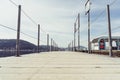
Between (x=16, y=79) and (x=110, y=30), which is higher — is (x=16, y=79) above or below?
below

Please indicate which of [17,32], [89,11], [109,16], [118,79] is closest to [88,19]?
[89,11]

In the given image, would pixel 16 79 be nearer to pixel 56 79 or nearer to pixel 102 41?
pixel 56 79

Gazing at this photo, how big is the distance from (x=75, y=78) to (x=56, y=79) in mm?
605

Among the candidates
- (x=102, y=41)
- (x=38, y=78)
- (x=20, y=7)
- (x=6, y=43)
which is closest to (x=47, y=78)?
(x=38, y=78)

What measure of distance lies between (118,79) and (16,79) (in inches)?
115

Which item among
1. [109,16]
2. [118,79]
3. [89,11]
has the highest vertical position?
[89,11]

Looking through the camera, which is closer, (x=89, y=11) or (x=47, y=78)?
(x=47, y=78)

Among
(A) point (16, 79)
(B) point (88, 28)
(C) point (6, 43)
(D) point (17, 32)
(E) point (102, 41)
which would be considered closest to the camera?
(A) point (16, 79)

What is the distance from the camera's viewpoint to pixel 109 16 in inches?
822

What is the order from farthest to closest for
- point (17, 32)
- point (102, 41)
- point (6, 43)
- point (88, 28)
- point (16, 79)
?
point (102, 41) < point (6, 43) < point (88, 28) < point (17, 32) < point (16, 79)

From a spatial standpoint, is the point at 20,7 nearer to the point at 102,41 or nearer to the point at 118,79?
the point at 118,79

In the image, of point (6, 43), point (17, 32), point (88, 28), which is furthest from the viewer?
point (6, 43)

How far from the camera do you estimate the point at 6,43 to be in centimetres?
6128

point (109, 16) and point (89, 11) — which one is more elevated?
point (89, 11)
